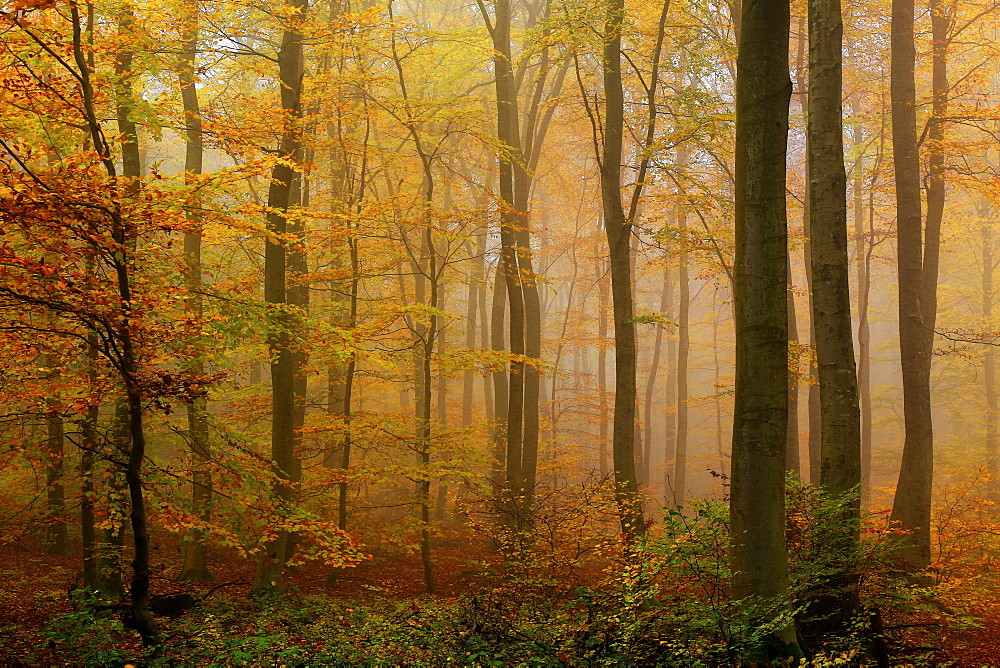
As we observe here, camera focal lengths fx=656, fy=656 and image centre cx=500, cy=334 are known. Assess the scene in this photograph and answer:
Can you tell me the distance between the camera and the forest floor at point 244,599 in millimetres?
5770

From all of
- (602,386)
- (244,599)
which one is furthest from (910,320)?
(602,386)

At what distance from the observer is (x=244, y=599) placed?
9094 mm

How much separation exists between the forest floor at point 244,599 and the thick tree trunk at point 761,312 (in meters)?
1.40

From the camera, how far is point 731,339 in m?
34.1

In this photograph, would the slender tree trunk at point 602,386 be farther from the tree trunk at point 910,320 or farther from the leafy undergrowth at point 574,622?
the leafy undergrowth at point 574,622

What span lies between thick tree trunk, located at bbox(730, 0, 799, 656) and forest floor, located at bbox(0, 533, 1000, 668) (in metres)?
1.40

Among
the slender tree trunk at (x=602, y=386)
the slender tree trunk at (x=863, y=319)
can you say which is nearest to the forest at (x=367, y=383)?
the slender tree trunk at (x=863, y=319)

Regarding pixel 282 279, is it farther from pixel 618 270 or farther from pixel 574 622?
pixel 574 622

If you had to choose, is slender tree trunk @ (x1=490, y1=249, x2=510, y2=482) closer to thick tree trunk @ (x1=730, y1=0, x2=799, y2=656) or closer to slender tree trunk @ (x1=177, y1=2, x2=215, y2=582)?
slender tree trunk @ (x1=177, y1=2, x2=215, y2=582)

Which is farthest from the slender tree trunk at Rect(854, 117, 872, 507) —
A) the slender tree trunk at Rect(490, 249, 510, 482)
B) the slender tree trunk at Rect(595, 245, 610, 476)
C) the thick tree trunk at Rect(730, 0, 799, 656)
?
the thick tree trunk at Rect(730, 0, 799, 656)

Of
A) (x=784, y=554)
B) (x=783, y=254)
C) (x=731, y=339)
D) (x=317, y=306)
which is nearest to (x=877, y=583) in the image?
(x=784, y=554)

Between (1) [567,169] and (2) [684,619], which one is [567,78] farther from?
(2) [684,619]

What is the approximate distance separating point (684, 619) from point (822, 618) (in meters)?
1.90

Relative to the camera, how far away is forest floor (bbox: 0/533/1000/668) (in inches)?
227
